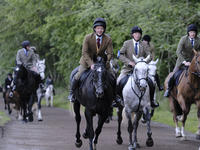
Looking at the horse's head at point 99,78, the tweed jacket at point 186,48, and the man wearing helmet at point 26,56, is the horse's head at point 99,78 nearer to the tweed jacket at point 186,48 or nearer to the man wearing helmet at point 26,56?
the tweed jacket at point 186,48

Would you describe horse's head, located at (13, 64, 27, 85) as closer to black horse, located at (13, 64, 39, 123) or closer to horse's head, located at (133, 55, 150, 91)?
black horse, located at (13, 64, 39, 123)

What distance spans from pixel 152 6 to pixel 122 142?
10358 millimetres

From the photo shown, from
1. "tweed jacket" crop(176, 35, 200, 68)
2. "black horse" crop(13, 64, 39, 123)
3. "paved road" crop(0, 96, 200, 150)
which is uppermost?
"tweed jacket" crop(176, 35, 200, 68)

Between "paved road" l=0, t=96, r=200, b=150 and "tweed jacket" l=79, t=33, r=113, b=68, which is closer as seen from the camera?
"tweed jacket" l=79, t=33, r=113, b=68

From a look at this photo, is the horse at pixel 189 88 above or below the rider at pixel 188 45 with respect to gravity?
below

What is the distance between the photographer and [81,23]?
28516 mm

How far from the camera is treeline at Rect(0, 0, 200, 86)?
60.4 ft

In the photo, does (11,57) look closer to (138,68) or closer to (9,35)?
(9,35)

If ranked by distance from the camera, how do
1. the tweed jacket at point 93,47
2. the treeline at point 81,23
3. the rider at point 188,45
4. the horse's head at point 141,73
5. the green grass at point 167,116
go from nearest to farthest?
the horse's head at point 141,73, the tweed jacket at point 93,47, the rider at point 188,45, the green grass at point 167,116, the treeline at point 81,23

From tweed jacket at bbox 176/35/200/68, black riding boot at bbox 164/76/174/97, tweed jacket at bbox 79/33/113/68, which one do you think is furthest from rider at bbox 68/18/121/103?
black riding boot at bbox 164/76/174/97

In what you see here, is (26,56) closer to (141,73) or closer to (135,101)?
(135,101)

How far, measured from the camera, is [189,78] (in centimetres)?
1201

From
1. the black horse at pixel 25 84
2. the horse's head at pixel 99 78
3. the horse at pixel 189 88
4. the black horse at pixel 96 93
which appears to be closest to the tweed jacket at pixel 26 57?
the black horse at pixel 25 84

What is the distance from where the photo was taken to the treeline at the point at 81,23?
60.4 feet
